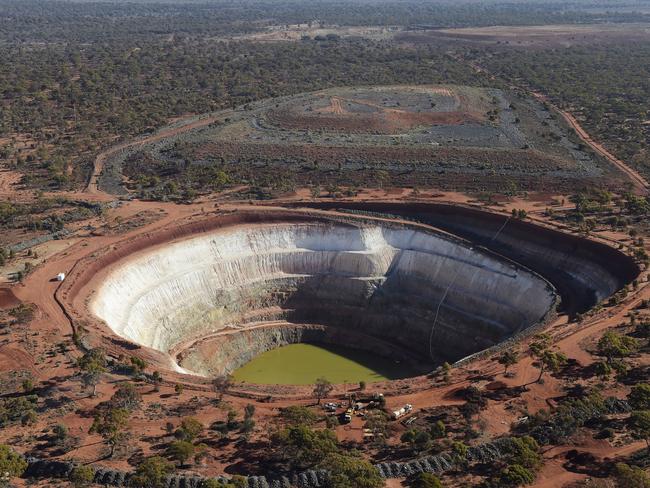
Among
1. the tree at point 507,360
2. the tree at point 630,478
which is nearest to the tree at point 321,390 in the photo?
the tree at point 507,360

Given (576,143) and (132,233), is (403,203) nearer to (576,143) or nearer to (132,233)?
(132,233)

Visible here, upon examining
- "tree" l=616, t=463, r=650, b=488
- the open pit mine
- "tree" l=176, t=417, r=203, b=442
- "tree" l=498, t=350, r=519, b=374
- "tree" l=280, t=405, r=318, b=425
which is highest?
the open pit mine

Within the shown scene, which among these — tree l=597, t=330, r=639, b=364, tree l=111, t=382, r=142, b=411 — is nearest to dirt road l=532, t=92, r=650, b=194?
tree l=597, t=330, r=639, b=364

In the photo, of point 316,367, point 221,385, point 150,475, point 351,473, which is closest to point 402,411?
point 351,473

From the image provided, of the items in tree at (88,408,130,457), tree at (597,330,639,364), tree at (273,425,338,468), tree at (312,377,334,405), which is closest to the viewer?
tree at (273,425,338,468)

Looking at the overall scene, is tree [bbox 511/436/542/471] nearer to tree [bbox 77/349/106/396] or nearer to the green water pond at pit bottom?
the green water pond at pit bottom

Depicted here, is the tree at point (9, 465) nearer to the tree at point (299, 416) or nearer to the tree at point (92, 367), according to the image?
the tree at point (92, 367)

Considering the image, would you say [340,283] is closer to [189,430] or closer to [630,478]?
[189,430]
